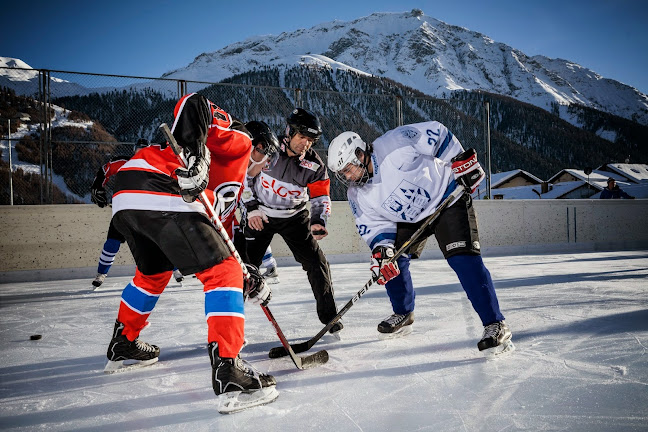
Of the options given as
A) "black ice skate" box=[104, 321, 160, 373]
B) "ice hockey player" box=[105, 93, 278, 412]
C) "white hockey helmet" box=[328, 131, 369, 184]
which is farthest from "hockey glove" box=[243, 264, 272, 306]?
"white hockey helmet" box=[328, 131, 369, 184]

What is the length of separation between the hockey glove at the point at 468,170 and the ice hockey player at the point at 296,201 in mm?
837

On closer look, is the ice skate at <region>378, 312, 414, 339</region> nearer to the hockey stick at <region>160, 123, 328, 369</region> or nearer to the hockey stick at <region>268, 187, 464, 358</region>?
the hockey stick at <region>268, 187, 464, 358</region>

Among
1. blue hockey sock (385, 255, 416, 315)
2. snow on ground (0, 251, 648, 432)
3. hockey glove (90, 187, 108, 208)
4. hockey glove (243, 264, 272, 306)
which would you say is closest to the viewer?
snow on ground (0, 251, 648, 432)

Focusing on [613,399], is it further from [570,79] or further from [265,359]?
[570,79]

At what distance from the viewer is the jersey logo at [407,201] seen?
92.8 inches

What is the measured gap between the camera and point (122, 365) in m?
2.09

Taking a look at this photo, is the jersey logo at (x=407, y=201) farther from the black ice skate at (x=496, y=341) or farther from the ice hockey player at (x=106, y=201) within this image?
the ice hockey player at (x=106, y=201)

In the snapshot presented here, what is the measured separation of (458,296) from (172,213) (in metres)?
2.66

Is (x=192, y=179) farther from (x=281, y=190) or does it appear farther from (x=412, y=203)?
(x=281, y=190)

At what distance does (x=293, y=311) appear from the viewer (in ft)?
10.8

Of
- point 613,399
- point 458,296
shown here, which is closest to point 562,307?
point 458,296

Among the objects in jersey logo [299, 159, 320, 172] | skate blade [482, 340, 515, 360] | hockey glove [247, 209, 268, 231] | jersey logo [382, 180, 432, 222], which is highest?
jersey logo [299, 159, 320, 172]

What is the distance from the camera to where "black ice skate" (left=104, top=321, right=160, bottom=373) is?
80.0 inches

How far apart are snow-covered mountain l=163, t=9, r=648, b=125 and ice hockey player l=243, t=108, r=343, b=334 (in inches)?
5192
